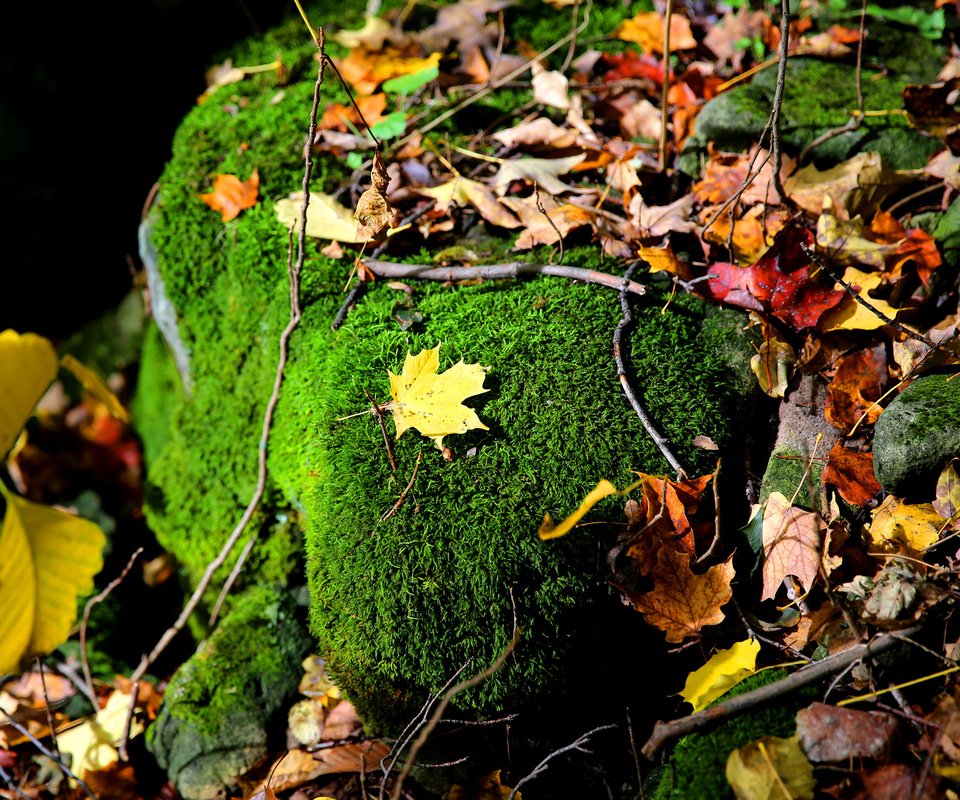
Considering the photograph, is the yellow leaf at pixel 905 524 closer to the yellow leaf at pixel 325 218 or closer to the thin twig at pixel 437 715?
the thin twig at pixel 437 715

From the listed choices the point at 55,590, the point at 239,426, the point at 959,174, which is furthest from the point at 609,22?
the point at 55,590

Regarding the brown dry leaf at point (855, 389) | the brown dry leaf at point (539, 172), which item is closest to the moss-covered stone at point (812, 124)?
the brown dry leaf at point (539, 172)

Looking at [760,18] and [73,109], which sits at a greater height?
[73,109]

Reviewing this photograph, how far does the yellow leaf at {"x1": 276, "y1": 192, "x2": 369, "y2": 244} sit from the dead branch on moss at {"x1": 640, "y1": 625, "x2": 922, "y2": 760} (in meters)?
1.87

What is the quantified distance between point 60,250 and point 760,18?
14.5 ft

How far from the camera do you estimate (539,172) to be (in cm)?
271

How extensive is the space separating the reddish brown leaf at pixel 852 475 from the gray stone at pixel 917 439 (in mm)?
36

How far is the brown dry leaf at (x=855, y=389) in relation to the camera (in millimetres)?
2154

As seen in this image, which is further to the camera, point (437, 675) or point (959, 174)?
point (959, 174)

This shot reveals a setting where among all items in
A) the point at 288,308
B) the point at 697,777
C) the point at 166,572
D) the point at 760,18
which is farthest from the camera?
the point at 166,572

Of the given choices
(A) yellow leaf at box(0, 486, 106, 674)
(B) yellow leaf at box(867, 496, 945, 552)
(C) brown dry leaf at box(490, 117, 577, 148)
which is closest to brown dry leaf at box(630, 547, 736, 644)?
(B) yellow leaf at box(867, 496, 945, 552)

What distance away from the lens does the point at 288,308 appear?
8.66 ft

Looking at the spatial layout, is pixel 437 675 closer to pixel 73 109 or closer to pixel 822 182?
pixel 822 182

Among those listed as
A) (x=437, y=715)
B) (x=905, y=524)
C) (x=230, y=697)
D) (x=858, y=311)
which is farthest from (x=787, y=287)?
(x=230, y=697)
